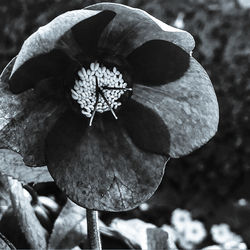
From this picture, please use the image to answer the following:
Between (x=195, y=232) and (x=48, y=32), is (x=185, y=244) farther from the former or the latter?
(x=48, y=32)

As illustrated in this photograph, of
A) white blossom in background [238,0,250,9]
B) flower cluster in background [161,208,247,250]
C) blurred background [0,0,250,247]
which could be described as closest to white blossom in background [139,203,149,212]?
blurred background [0,0,250,247]

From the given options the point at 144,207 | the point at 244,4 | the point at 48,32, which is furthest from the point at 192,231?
the point at 48,32

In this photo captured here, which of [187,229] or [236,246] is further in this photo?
[187,229]

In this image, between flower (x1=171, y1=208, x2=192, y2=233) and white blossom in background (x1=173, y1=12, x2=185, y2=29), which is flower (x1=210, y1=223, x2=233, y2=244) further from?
white blossom in background (x1=173, y1=12, x2=185, y2=29)

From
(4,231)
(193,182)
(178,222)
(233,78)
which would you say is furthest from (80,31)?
(178,222)

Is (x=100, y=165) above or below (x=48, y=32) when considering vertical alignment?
below

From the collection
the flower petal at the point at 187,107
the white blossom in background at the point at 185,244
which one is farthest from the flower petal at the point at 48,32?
the white blossom in background at the point at 185,244

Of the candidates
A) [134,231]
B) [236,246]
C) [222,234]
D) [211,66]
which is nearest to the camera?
[134,231]
